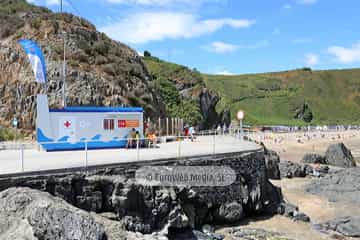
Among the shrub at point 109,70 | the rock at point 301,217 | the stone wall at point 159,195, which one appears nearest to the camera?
the stone wall at point 159,195

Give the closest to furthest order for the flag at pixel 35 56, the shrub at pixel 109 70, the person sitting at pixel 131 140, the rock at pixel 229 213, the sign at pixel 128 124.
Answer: the rock at pixel 229 213, the flag at pixel 35 56, the person sitting at pixel 131 140, the sign at pixel 128 124, the shrub at pixel 109 70

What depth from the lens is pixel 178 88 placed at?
59188 millimetres

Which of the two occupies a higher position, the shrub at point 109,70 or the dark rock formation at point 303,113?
the shrub at point 109,70

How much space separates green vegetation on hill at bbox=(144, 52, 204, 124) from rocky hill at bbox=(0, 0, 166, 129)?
9209 millimetres

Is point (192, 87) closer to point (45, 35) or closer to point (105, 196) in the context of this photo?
point (45, 35)

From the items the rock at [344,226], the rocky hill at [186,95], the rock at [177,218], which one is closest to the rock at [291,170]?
the rock at [344,226]

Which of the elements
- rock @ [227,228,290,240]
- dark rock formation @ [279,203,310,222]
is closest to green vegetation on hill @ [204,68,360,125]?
dark rock formation @ [279,203,310,222]

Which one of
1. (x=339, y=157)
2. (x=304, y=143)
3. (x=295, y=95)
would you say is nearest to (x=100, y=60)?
(x=339, y=157)

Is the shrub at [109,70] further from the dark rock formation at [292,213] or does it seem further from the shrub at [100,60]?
the dark rock formation at [292,213]

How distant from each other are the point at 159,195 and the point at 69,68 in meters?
18.8

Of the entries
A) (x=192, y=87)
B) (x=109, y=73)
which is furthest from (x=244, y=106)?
(x=109, y=73)

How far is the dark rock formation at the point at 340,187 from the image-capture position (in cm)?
2510

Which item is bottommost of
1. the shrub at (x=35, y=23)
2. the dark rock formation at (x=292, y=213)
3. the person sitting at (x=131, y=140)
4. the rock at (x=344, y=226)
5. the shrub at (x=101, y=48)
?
the rock at (x=344, y=226)

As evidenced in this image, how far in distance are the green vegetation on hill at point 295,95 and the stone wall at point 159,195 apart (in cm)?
9018
